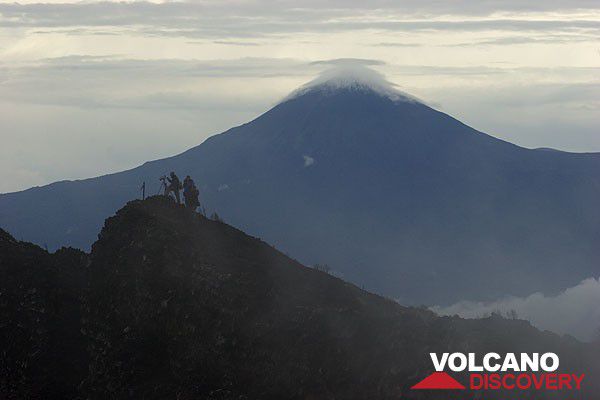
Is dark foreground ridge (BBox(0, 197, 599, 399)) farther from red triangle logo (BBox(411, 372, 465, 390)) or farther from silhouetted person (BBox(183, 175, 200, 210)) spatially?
A: silhouetted person (BBox(183, 175, 200, 210))

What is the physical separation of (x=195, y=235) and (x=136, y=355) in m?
16.9

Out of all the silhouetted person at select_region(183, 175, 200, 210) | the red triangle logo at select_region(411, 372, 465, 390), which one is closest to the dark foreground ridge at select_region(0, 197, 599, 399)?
the red triangle logo at select_region(411, 372, 465, 390)

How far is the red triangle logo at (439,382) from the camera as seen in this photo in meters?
95.8

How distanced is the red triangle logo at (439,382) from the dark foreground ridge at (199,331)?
93 cm

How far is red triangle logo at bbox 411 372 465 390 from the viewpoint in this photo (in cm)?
9581

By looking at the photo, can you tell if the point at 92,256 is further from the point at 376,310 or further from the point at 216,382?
the point at 376,310

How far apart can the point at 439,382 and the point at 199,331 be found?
2428 centimetres

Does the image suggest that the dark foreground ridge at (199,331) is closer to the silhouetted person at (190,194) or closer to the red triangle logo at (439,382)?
the red triangle logo at (439,382)

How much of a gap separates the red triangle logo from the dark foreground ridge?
93 centimetres

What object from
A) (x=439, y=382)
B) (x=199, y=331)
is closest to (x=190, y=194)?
(x=199, y=331)

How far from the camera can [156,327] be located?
101m

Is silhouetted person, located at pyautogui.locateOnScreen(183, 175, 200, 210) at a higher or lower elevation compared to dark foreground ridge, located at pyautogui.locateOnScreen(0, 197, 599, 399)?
higher

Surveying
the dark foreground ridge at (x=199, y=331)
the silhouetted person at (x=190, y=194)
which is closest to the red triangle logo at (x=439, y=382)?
the dark foreground ridge at (x=199, y=331)

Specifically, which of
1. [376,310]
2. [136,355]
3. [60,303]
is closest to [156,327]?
[136,355]
